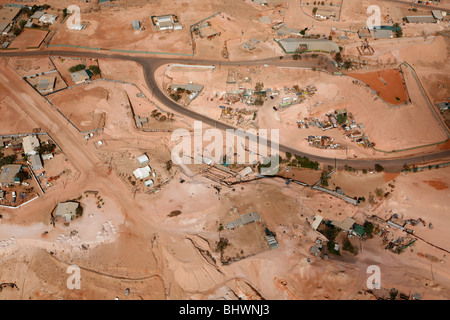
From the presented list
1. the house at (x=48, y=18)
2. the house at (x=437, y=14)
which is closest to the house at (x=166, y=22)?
the house at (x=48, y=18)

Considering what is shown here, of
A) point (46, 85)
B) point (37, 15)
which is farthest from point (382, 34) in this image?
point (37, 15)

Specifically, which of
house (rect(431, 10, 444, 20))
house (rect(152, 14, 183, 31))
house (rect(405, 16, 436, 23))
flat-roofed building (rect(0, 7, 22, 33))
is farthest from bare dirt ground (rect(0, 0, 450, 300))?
house (rect(431, 10, 444, 20))

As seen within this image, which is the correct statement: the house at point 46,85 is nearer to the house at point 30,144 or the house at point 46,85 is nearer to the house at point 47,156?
the house at point 30,144

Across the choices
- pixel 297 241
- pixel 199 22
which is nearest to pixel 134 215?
pixel 297 241

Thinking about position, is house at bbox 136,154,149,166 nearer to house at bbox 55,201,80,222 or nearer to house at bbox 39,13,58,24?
house at bbox 55,201,80,222

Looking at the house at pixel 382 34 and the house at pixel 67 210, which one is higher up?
the house at pixel 382 34

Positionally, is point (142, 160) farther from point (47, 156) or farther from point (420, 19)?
point (420, 19)
